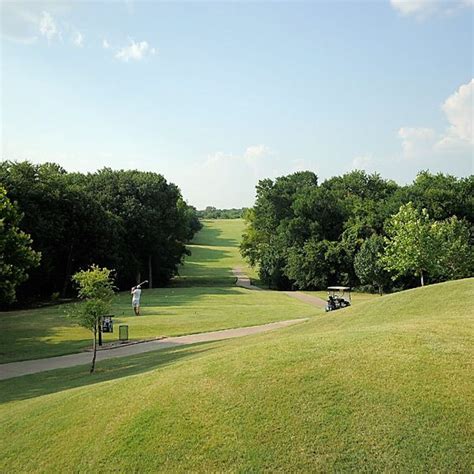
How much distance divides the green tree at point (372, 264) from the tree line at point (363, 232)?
11 cm

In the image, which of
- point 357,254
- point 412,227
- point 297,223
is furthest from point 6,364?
point 297,223

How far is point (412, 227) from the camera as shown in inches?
1868

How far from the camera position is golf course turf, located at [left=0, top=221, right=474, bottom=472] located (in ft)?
24.6

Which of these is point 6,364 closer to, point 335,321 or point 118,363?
point 118,363

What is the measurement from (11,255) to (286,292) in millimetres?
38594

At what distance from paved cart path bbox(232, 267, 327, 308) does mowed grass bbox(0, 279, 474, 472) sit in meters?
35.9

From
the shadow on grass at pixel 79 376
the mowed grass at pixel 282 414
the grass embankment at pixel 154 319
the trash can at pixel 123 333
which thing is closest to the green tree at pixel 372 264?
the grass embankment at pixel 154 319

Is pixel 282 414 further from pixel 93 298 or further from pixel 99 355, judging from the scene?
pixel 99 355

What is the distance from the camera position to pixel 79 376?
1723 cm

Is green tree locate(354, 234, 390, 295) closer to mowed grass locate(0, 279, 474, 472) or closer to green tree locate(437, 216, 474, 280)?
green tree locate(437, 216, 474, 280)

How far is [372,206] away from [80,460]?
60.6 metres

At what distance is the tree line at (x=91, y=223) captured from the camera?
1854 inches

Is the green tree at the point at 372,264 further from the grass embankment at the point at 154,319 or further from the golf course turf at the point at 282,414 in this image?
the golf course turf at the point at 282,414

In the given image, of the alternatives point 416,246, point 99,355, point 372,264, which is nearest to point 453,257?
point 416,246
